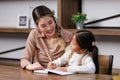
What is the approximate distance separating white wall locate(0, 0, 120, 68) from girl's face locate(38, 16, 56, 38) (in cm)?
143

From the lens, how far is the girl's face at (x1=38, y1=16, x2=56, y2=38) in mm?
2273

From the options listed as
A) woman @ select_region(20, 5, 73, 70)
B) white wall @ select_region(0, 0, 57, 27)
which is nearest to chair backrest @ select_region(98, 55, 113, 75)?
woman @ select_region(20, 5, 73, 70)

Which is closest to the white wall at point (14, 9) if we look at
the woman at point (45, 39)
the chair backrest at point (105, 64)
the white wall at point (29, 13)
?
the white wall at point (29, 13)

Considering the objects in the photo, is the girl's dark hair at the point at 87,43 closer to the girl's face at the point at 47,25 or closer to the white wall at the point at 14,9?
the girl's face at the point at 47,25

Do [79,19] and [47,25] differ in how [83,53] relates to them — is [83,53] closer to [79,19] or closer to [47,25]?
[47,25]

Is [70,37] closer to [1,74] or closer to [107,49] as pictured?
[1,74]

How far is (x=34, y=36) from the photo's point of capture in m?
2.41

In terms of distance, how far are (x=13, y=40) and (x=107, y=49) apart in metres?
1.52

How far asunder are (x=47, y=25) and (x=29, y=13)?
1.88m

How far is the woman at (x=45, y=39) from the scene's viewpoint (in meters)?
2.28

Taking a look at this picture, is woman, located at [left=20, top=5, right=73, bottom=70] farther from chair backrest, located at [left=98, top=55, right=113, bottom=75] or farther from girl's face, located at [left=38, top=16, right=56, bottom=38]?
chair backrest, located at [left=98, top=55, right=113, bottom=75]

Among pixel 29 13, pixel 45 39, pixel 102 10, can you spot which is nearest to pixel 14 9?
pixel 29 13

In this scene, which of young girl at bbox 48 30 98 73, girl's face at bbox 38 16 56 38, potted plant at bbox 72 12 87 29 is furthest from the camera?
potted plant at bbox 72 12 87 29

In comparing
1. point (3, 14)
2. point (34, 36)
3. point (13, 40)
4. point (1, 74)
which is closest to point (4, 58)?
point (13, 40)
